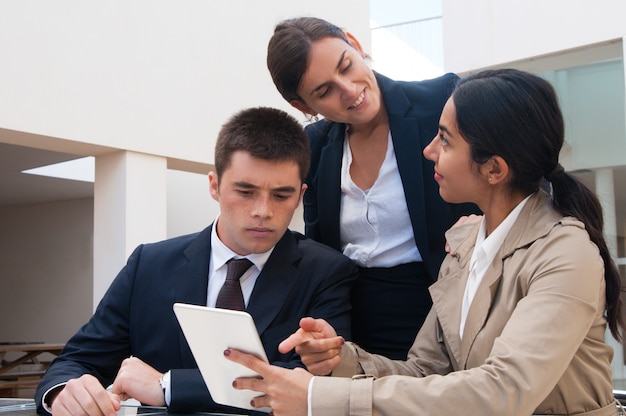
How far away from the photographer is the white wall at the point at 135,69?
18.8 ft

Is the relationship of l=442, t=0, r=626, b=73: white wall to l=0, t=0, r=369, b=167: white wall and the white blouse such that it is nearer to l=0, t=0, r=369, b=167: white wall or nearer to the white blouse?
l=0, t=0, r=369, b=167: white wall

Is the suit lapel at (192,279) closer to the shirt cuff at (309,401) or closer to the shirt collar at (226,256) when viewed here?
the shirt collar at (226,256)

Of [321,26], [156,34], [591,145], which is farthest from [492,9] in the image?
[321,26]

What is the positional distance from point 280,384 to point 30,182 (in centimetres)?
1038

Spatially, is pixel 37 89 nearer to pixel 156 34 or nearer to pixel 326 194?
pixel 156 34

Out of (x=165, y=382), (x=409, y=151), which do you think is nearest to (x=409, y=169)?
(x=409, y=151)

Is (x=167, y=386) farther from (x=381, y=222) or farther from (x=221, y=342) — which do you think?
(x=381, y=222)

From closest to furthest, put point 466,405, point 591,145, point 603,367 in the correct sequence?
point 466,405 → point 603,367 → point 591,145

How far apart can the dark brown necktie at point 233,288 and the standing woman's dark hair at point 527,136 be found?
2.39 ft

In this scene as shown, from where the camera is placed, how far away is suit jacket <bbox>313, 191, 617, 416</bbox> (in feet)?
4.03

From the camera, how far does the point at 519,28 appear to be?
Answer: 5.81m

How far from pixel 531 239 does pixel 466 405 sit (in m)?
Answer: 0.38

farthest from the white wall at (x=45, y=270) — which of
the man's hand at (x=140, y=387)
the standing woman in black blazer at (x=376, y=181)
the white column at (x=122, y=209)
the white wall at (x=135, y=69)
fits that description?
the man's hand at (x=140, y=387)

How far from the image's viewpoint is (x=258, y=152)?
1972 mm
